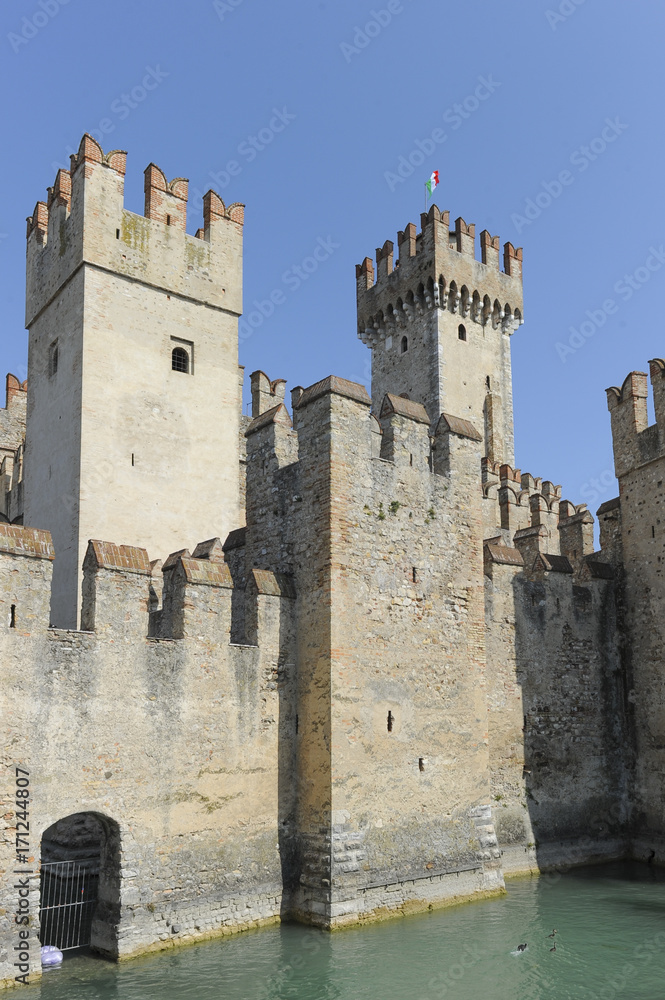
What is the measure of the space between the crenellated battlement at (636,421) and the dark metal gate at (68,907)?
1206 cm

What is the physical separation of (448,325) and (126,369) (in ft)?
69.3

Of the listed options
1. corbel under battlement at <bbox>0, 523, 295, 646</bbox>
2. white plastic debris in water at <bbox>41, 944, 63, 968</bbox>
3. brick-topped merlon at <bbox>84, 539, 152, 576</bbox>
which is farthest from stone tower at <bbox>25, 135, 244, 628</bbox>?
white plastic debris in water at <bbox>41, 944, 63, 968</bbox>

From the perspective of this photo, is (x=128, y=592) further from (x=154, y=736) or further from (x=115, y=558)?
(x=154, y=736)

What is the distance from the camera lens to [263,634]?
12789mm

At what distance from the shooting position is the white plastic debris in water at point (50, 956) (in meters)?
10.3

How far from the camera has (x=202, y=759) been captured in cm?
1181

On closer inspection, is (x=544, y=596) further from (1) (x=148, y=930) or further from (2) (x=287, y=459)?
(1) (x=148, y=930)

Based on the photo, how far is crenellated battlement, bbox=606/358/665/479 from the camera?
671 inches

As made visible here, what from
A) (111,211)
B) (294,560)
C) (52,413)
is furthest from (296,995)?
(111,211)

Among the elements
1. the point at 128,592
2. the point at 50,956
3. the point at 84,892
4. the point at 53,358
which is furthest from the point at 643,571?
the point at 53,358

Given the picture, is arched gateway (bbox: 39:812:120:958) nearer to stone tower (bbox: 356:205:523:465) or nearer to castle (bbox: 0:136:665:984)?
castle (bbox: 0:136:665:984)

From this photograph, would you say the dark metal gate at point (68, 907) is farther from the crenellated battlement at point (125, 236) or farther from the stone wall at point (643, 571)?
the crenellated battlement at point (125, 236)

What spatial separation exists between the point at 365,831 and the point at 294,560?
3960 mm

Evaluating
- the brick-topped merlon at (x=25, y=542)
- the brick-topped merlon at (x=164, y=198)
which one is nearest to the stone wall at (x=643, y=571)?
the brick-topped merlon at (x=164, y=198)
